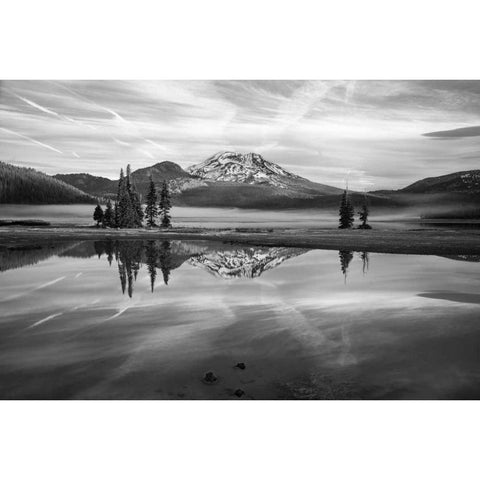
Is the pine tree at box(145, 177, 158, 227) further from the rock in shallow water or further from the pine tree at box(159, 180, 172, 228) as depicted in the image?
the rock in shallow water

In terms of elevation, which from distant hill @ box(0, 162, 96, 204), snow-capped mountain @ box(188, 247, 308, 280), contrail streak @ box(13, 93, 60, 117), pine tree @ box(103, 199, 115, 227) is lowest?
snow-capped mountain @ box(188, 247, 308, 280)

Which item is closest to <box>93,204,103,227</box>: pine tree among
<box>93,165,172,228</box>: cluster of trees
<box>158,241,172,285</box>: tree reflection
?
<box>93,165,172,228</box>: cluster of trees

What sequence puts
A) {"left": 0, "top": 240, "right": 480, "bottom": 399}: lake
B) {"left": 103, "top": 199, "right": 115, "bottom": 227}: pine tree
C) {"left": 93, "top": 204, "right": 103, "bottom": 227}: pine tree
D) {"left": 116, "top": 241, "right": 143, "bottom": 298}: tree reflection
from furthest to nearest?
1. {"left": 103, "top": 199, "right": 115, "bottom": 227}: pine tree
2. {"left": 93, "top": 204, "right": 103, "bottom": 227}: pine tree
3. {"left": 116, "top": 241, "right": 143, "bottom": 298}: tree reflection
4. {"left": 0, "top": 240, "right": 480, "bottom": 399}: lake

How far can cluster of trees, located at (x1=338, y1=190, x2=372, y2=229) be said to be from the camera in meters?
13.2

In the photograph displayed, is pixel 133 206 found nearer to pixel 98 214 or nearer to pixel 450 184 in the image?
pixel 98 214

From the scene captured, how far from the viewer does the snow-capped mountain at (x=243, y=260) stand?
12.4 metres

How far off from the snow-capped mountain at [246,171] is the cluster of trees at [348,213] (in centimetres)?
45

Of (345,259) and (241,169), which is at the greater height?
(241,169)

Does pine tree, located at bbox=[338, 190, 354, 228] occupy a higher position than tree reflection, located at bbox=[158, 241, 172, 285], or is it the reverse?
pine tree, located at bbox=[338, 190, 354, 228]

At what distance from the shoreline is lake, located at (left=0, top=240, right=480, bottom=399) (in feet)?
6.33

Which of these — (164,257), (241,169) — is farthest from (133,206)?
(241,169)

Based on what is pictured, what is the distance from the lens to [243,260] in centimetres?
1469

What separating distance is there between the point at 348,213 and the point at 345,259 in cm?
188

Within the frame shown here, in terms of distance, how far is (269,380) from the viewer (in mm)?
5828
